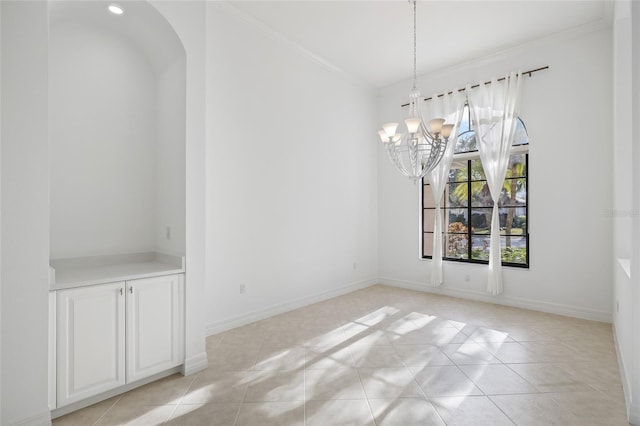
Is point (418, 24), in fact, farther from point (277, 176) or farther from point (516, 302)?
point (516, 302)

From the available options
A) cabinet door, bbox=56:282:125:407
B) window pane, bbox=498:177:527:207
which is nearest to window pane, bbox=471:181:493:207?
window pane, bbox=498:177:527:207

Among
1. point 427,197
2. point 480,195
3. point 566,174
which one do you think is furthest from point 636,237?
point 427,197

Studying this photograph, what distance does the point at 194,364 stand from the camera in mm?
2736

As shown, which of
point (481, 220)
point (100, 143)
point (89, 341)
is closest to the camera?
point (89, 341)

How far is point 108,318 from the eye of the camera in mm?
2322

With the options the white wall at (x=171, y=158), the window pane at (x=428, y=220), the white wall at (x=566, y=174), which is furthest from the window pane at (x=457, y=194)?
the white wall at (x=171, y=158)

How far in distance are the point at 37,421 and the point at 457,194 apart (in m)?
5.45

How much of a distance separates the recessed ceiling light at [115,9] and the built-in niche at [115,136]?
46mm

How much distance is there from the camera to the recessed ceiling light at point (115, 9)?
2.51m

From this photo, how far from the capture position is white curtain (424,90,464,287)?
5156 millimetres

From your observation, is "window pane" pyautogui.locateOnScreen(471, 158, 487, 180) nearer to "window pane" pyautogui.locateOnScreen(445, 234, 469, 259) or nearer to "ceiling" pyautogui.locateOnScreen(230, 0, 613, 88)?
"window pane" pyautogui.locateOnScreen(445, 234, 469, 259)

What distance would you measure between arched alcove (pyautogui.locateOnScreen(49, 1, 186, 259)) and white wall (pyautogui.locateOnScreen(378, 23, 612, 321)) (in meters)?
4.45

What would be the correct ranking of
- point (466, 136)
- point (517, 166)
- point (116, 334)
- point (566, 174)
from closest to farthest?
point (116, 334) → point (566, 174) → point (517, 166) → point (466, 136)

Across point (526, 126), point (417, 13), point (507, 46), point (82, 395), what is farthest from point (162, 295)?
point (507, 46)
